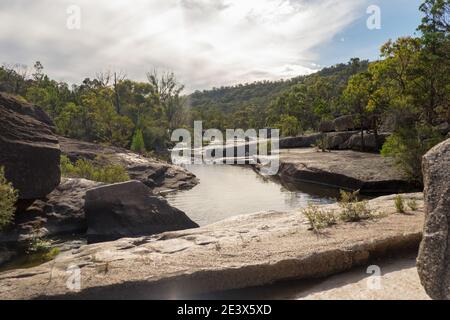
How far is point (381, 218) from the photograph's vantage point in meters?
10.5

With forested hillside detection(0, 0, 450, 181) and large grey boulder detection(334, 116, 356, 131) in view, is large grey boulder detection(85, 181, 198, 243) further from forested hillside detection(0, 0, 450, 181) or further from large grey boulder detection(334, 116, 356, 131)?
large grey boulder detection(334, 116, 356, 131)

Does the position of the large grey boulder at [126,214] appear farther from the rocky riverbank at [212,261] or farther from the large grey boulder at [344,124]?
the large grey boulder at [344,124]

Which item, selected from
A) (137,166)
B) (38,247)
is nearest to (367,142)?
(137,166)

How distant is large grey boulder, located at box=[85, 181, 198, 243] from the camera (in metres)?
14.4

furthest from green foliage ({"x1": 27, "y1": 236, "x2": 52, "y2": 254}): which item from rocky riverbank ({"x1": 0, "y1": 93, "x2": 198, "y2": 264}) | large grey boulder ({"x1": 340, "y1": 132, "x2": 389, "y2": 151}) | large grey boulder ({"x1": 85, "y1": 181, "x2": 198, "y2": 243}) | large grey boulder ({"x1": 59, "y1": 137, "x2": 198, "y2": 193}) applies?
large grey boulder ({"x1": 340, "y1": 132, "x2": 389, "y2": 151})

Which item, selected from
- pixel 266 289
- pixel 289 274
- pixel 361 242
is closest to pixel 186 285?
pixel 266 289

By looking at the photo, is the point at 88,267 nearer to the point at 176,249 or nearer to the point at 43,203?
the point at 176,249

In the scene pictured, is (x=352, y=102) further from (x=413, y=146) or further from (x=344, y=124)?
(x=413, y=146)

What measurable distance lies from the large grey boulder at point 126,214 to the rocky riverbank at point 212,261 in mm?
4152

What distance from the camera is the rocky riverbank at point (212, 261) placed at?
24.4 ft

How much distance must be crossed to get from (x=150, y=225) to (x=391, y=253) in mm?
8809

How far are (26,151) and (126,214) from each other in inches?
188

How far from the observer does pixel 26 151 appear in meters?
15.0

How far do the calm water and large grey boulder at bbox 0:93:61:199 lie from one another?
6536 millimetres
